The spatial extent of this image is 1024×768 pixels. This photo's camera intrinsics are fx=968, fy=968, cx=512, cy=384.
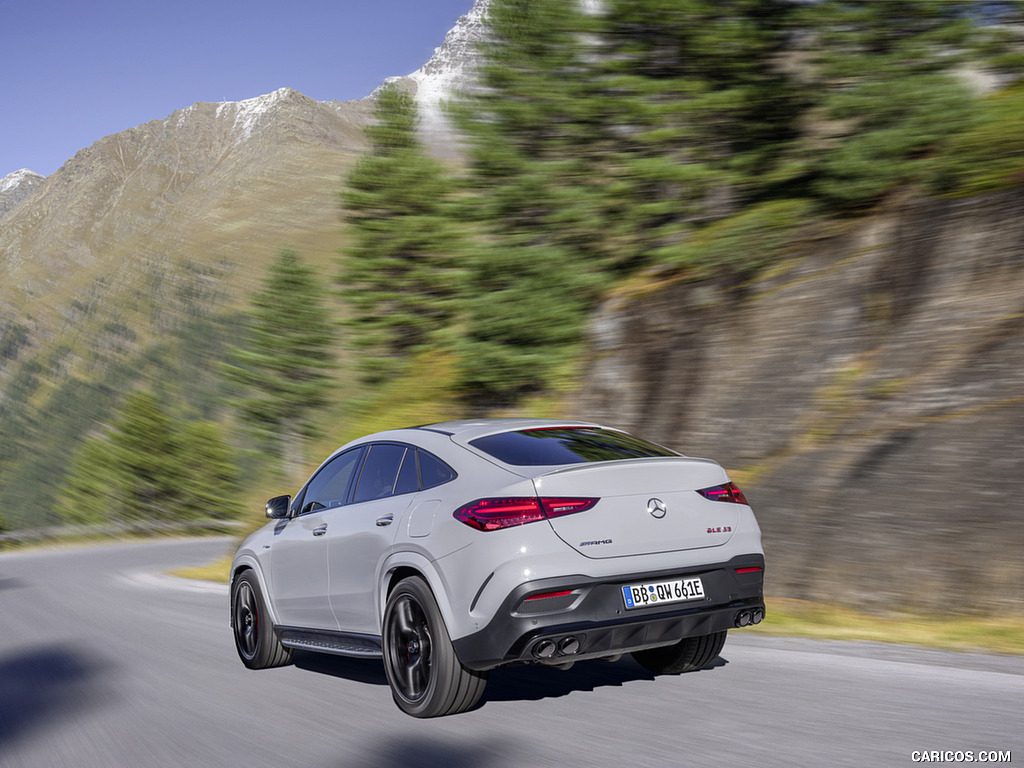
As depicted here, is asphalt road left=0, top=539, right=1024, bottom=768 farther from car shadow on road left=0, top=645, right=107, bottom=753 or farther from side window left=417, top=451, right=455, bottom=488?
side window left=417, top=451, right=455, bottom=488

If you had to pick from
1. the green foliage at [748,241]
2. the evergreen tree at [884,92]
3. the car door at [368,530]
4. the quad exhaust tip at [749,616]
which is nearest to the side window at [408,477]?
the car door at [368,530]

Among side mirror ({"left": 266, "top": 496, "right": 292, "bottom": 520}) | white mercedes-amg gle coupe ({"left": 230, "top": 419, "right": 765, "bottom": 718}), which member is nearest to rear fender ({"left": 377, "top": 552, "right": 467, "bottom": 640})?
white mercedes-amg gle coupe ({"left": 230, "top": 419, "right": 765, "bottom": 718})

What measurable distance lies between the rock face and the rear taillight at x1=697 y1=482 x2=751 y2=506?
2.92 meters

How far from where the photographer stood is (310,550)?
643cm

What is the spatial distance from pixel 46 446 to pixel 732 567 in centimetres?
13908

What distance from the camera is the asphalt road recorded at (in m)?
4.33

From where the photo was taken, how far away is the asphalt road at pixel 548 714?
4.33 metres

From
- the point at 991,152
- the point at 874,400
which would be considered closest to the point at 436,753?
the point at 874,400

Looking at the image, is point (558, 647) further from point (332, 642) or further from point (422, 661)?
point (332, 642)

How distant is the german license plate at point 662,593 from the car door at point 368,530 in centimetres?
136

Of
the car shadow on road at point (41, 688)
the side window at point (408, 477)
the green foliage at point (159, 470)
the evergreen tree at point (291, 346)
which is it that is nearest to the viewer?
the side window at point (408, 477)

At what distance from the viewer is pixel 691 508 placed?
5121 mm

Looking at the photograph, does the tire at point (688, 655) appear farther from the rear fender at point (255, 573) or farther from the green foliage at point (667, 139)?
the green foliage at point (667, 139)

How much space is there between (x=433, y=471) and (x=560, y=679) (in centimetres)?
167
